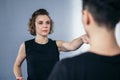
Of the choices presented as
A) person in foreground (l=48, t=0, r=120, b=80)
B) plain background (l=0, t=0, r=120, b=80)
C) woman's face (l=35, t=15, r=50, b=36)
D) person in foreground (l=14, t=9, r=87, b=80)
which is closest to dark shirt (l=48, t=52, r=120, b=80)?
person in foreground (l=48, t=0, r=120, b=80)

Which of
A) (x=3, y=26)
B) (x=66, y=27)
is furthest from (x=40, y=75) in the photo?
(x=3, y=26)

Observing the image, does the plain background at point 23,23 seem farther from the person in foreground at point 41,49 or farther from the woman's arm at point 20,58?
the woman's arm at point 20,58

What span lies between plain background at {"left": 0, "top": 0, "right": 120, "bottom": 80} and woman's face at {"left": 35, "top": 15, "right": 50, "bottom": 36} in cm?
77

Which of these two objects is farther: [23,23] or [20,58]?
[23,23]

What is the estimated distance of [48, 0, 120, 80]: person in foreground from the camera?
672mm

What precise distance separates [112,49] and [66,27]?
2.08m

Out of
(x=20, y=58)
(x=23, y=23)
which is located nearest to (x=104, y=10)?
(x=20, y=58)

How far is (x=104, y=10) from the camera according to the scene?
69cm

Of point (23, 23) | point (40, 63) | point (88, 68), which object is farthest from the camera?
point (23, 23)

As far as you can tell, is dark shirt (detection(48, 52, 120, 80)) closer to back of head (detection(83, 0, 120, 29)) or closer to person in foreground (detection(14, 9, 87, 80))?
back of head (detection(83, 0, 120, 29))

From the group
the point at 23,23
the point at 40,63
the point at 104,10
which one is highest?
the point at 104,10

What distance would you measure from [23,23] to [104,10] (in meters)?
2.24

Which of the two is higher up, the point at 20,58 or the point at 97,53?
the point at 97,53

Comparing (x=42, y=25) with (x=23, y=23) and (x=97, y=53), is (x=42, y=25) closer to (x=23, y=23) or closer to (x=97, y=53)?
(x=23, y=23)
